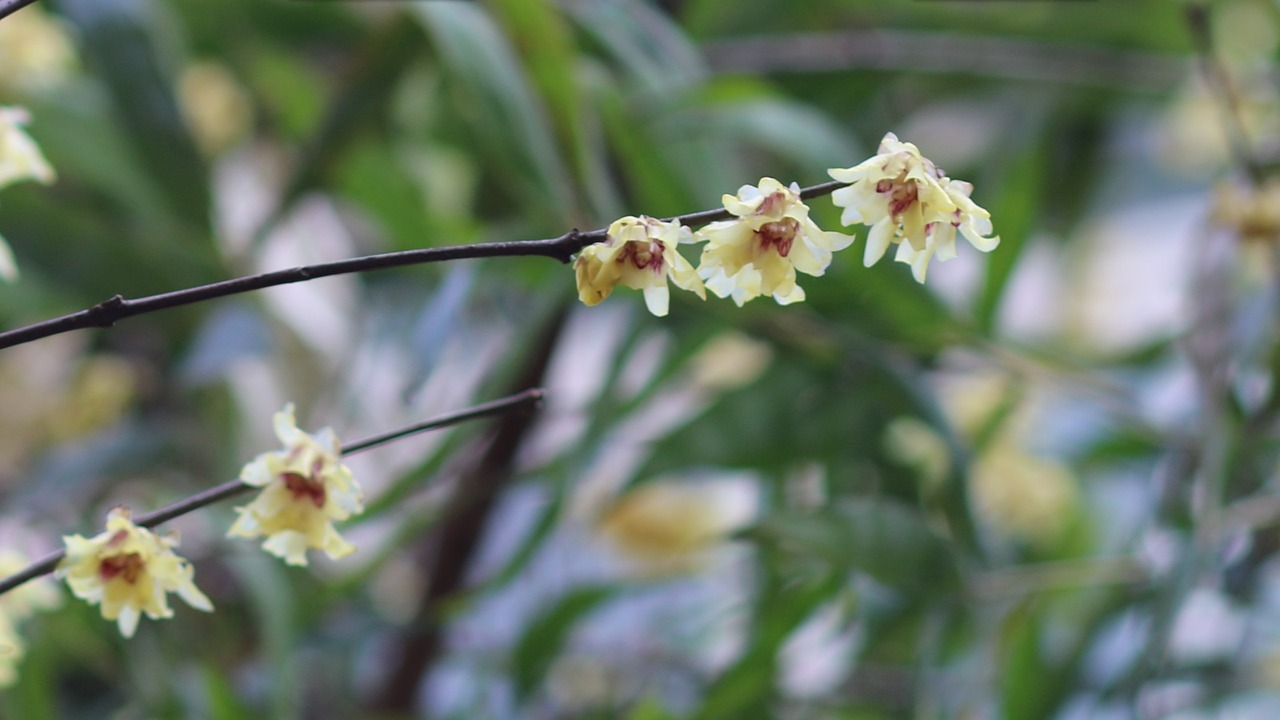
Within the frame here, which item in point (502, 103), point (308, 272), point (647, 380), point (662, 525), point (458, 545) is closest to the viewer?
point (308, 272)

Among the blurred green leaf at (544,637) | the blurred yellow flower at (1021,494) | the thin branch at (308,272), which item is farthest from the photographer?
the blurred yellow flower at (1021,494)

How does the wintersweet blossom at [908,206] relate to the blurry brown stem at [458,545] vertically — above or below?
below

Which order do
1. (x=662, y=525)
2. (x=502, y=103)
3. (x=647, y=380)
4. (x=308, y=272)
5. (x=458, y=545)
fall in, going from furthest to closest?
(x=662, y=525) → (x=458, y=545) → (x=647, y=380) → (x=502, y=103) → (x=308, y=272)

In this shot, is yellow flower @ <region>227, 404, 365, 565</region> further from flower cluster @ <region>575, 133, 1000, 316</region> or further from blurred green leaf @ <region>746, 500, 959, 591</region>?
blurred green leaf @ <region>746, 500, 959, 591</region>

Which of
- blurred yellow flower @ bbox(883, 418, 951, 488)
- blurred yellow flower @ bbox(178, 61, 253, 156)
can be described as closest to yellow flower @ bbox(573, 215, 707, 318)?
blurred yellow flower @ bbox(883, 418, 951, 488)

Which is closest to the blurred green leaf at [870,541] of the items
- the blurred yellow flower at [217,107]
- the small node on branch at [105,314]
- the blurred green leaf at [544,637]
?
the blurred green leaf at [544,637]

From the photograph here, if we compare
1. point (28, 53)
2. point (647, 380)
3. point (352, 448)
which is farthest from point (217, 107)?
point (352, 448)

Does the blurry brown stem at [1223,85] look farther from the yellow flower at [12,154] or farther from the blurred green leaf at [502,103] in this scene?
the yellow flower at [12,154]

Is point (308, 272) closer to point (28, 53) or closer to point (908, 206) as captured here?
point (908, 206)
